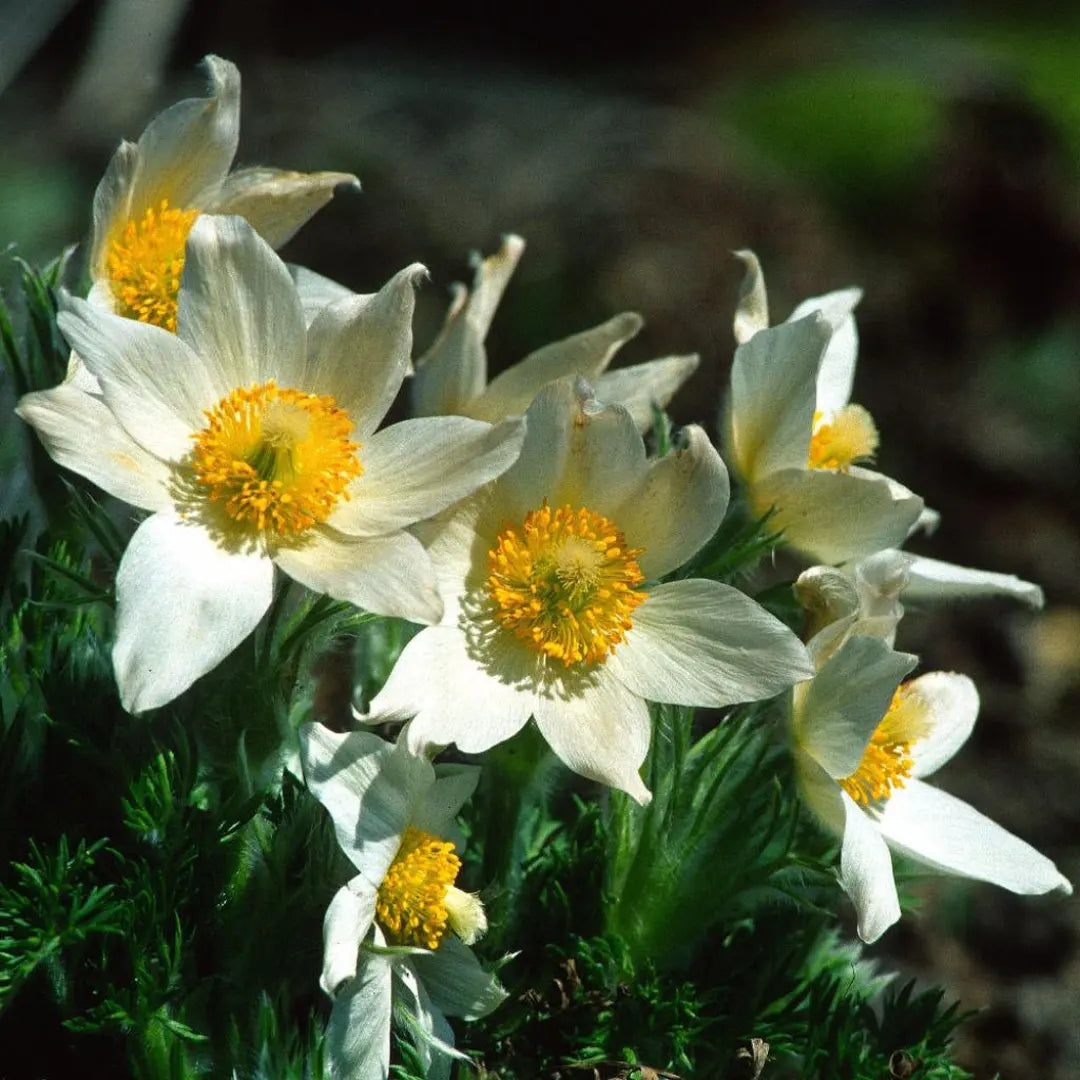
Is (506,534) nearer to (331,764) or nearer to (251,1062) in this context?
(331,764)

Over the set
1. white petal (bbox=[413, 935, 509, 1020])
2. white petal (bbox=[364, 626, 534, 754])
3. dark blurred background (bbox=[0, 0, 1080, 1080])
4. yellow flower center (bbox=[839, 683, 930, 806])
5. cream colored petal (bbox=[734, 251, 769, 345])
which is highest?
cream colored petal (bbox=[734, 251, 769, 345])

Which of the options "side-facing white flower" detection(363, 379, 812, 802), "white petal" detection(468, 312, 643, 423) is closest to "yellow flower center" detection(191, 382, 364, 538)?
"side-facing white flower" detection(363, 379, 812, 802)

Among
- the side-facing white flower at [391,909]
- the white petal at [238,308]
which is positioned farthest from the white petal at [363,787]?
the white petal at [238,308]

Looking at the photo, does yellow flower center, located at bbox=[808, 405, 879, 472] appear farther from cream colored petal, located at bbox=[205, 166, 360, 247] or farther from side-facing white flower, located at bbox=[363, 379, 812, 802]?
cream colored petal, located at bbox=[205, 166, 360, 247]

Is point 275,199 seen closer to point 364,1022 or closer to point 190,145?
point 190,145

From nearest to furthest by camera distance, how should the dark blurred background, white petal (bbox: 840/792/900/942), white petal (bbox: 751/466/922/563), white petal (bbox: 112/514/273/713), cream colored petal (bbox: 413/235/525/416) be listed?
white petal (bbox: 112/514/273/713), white petal (bbox: 840/792/900/942), white petal (bbox: 751/466/922/563), cream colored petal (bbox: 413/235/525/416), the dark blurred background

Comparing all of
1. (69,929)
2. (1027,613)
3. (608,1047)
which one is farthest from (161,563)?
(1027,613)

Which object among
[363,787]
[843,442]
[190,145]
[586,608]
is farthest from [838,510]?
Result: [190,145]
